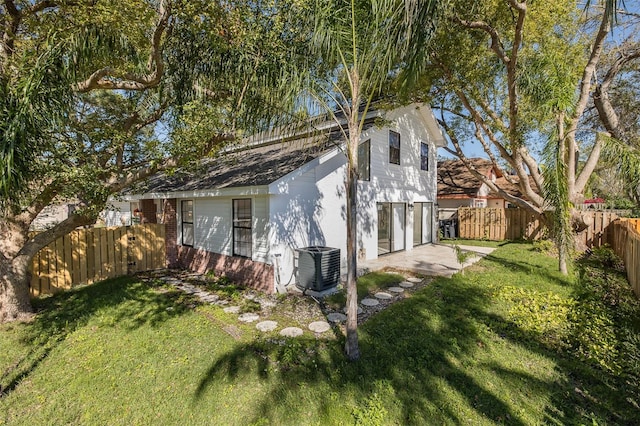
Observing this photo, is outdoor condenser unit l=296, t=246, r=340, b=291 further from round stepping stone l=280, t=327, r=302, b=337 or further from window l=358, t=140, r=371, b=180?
window l=358, t=140, r=371, b=180

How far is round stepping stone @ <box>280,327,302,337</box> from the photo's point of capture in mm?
5262

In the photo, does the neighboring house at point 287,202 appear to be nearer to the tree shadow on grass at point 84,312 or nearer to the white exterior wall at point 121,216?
the tree shadow on grass at point 84,312

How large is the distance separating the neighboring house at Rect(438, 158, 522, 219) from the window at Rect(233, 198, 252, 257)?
14.6 meters

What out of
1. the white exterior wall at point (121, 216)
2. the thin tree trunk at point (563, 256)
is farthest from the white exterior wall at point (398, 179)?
the white exterior wall at point (121, 216)

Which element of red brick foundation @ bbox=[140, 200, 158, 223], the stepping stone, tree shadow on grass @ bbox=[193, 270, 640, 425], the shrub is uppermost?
red brick foundation @ bbox=[140, 200, 158, 223]

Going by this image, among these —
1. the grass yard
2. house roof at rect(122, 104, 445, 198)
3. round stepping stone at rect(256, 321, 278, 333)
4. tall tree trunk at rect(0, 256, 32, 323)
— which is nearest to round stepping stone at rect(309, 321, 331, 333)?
the grass yard

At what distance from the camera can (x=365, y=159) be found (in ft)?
34.6

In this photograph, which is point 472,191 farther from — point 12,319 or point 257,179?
point 12,319

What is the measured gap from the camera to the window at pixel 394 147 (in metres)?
11.7

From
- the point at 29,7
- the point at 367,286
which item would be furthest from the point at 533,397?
the point at 29,7

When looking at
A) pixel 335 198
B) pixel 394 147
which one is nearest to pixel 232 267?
pixel 335 198

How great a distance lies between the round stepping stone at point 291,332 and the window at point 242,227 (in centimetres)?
338

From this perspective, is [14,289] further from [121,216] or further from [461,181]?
[461,181]

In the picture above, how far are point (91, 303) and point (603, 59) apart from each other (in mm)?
20210
